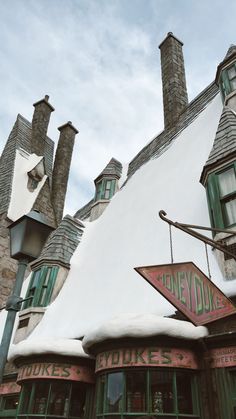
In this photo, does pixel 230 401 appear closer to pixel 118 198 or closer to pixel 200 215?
pixel 200 215

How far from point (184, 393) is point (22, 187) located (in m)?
13.1

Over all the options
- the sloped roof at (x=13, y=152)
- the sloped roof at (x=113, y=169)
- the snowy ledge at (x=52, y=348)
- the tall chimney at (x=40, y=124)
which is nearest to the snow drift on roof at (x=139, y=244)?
the snowy ledge at (x=52, y=348)

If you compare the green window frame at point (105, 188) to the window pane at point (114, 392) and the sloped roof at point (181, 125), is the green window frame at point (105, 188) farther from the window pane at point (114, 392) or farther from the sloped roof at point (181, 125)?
the window pane at point (114, 392)

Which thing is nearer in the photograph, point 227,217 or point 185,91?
point 227,217

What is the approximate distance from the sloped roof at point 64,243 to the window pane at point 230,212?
5.85 m

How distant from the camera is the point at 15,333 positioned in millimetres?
10203

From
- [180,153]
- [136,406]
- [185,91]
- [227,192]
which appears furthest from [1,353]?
→ [185,91]

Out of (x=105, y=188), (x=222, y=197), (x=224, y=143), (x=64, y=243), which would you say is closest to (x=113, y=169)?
(x=105, y=188)

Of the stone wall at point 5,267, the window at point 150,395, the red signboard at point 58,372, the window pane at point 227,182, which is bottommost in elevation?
the window at point 150,395

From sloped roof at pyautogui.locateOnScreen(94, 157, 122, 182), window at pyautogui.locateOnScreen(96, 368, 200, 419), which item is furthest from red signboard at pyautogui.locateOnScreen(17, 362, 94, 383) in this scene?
sloped roof at pyautogui.locateOnScreen(94, 157, 122, 182)

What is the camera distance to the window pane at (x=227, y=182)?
7.39 meters

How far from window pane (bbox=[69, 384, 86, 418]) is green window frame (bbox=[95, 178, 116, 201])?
8300mm

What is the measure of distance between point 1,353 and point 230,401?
3455 mm

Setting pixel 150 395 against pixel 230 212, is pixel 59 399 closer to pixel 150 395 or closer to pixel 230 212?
pixel 150 395
